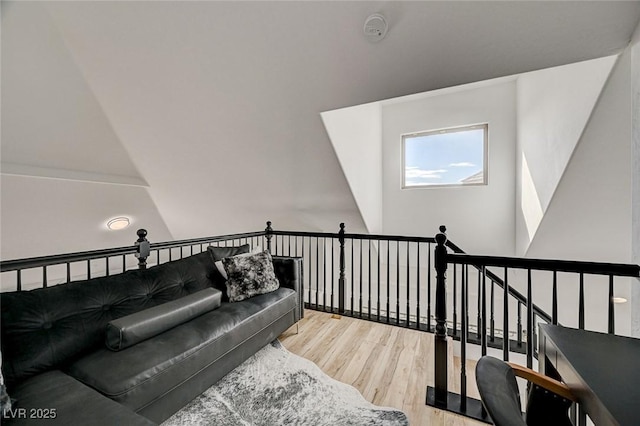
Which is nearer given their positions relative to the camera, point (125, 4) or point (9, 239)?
point (125, 4)

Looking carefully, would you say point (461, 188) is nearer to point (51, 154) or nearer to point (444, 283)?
point (444, 283)

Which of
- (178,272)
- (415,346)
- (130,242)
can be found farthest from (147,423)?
(130,242)

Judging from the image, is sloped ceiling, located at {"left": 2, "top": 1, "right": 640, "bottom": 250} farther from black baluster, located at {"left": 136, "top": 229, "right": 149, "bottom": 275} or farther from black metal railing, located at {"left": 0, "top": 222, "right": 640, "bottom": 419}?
black baluster, located at {"left": 136, "top": 229, "right": 149, "bottom": 275}

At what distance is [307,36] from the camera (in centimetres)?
198

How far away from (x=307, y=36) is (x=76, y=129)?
3144mm

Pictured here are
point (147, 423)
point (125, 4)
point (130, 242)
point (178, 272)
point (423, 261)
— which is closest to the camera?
point (147, 423)

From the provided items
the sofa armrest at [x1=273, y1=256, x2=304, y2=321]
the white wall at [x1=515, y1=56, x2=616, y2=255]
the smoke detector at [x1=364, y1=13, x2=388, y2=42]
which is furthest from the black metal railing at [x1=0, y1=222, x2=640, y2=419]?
the smoke detector at [x1=364, y1=13, x2=388, y2=42]

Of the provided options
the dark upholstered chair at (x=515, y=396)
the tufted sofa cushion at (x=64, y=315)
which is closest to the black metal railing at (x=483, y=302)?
the dark upholstered chair at (x=515, y=396)

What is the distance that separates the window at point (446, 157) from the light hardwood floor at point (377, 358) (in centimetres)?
246

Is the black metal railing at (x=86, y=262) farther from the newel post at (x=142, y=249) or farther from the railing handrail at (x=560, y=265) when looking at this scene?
the railing handrail at (x=560, y=265)

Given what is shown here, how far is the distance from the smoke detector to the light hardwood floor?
8.00 feet

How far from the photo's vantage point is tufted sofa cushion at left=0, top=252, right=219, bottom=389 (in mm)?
1299

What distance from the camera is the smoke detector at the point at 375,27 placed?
5.59 feet

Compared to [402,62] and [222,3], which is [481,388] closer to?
[402,62]
